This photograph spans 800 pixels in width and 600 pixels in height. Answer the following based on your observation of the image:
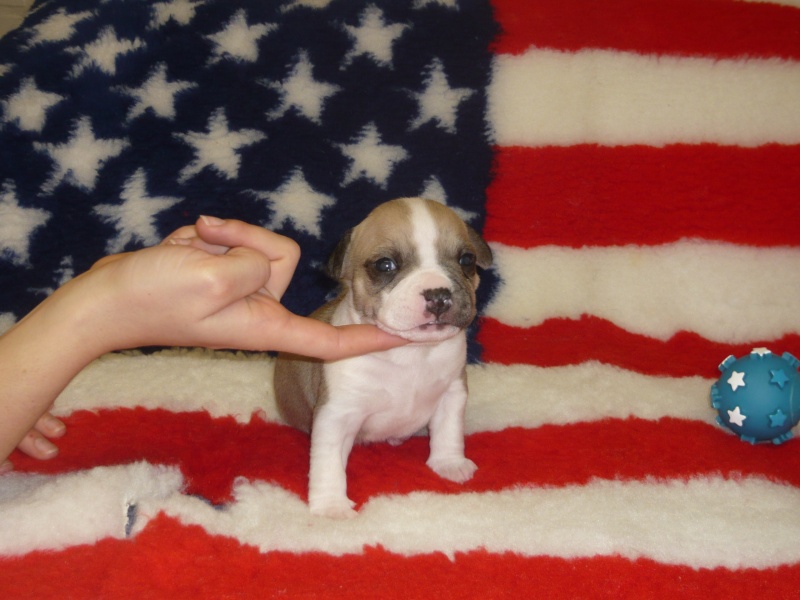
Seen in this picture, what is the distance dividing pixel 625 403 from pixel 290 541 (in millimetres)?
1629

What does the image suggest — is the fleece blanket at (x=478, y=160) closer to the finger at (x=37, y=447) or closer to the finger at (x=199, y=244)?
the finger at (x=37, y=447)

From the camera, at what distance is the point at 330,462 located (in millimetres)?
2711

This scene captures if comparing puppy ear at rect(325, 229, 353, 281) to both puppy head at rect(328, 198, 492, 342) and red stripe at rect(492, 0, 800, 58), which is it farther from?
red stripe at rect(492, 0, 800, 58)

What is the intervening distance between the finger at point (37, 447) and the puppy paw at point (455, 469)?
1.37m

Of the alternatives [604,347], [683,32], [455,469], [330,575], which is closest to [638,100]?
[683,32]

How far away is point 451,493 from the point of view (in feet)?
8.50

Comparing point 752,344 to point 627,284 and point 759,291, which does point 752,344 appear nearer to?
point 759,291

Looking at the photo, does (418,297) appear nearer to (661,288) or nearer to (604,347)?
(604,347)

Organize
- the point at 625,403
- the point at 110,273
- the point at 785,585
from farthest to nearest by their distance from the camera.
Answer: the point at 625,403 → the point at 785,585 → the point at 110,273

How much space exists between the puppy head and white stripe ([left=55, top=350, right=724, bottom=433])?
630 millimetres

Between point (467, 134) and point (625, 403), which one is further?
point (467, 134)

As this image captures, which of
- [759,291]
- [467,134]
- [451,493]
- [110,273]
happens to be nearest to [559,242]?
[467,134]

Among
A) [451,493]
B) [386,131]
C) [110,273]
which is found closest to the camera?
[110,273]

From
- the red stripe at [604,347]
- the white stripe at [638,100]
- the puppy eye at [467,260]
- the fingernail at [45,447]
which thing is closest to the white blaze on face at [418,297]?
the puppy eye at [467,260]
